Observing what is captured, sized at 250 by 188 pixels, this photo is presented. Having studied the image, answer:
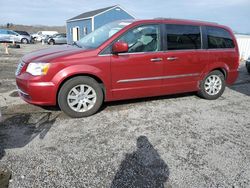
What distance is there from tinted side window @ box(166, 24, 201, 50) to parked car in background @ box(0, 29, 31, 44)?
29.8 meters

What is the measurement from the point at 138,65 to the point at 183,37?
135 centimetres

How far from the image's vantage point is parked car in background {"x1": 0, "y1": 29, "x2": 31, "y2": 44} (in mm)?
29891

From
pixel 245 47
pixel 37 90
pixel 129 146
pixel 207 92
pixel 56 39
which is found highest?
pixel 56 39

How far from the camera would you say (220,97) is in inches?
248

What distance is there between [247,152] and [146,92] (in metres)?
2.25

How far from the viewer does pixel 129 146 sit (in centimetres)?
354

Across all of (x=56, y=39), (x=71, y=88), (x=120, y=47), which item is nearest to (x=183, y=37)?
(x=120, y=47)

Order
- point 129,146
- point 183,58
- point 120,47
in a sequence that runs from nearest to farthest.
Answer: point 129,146
point 120,47
point 183,58

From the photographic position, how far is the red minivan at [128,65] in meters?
4.25

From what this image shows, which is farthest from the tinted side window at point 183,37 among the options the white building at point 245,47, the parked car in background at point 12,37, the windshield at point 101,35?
the parked car in background at point 12,37

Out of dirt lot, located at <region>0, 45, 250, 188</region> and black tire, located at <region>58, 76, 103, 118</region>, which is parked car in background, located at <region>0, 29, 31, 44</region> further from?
black tire, located at <region>58, 76, 103, 118</region>

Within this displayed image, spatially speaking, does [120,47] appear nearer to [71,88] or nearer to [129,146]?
[71,88]

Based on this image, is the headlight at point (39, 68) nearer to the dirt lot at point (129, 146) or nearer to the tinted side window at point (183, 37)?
the dirt lot at point (129, 146)

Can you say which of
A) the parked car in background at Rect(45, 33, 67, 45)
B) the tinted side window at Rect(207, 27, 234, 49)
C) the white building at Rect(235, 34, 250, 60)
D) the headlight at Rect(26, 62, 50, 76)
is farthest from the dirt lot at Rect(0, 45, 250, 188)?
the parked car in background at Rect(45, 33, 67, 45)
